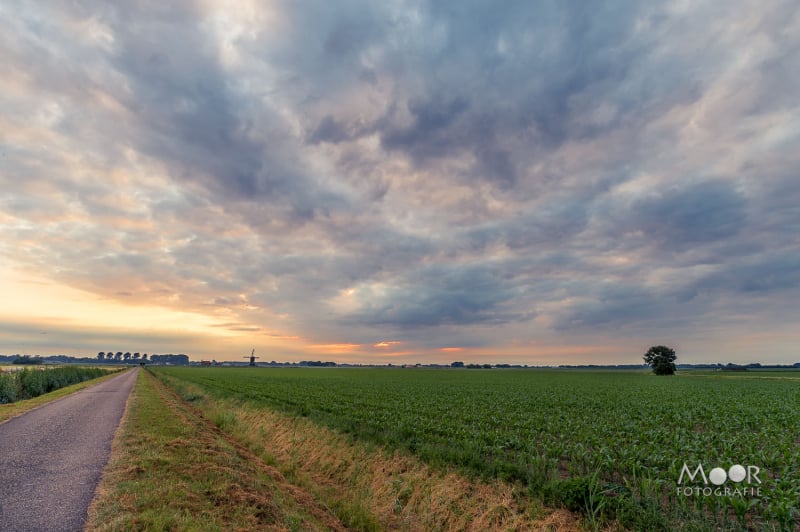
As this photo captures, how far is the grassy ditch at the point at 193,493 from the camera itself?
8312mm

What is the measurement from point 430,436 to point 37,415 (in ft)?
82.1

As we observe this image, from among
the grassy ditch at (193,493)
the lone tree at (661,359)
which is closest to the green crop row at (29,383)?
the grassy ditch at (193,493)

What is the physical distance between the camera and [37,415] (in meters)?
23.3

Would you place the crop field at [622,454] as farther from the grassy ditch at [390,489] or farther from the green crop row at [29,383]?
the green crop row at [29,383]

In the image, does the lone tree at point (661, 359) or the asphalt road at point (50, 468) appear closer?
the asphalt road at point (50, 468)

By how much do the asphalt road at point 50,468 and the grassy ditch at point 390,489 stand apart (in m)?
6.32

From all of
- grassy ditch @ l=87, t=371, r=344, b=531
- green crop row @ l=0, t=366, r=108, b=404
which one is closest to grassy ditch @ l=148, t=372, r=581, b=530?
grassy ditch @ l=87, t=371, r=344, b=531

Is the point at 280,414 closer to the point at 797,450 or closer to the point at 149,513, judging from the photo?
the point at 149,513

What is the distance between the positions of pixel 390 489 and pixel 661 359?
172 meters

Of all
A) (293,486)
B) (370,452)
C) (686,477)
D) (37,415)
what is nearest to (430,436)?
(370,452)

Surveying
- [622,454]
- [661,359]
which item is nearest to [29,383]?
[622,454]

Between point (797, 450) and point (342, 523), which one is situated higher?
point (797, 450)

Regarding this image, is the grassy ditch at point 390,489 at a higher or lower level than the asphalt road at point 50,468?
lower

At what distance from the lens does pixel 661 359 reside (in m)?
147
